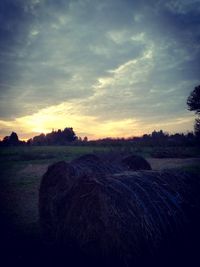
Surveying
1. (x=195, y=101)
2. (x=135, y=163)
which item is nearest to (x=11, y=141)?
(x=195, y=101)

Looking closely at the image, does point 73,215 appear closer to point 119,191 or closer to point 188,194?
point 119,191

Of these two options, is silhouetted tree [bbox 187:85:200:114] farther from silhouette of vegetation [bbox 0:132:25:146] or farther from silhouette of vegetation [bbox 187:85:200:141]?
silhouette of vegetation [bbox 0:132:25:146]

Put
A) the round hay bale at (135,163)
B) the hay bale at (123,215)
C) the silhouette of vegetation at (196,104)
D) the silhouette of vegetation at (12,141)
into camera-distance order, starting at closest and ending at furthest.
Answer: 1. the hay bale at (123,215)
2. the round hay bale at (135,163)
3. the silhouette of vegetation at (196,104)
4. the silhouette of vegetation at (12,141)

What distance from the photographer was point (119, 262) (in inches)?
228

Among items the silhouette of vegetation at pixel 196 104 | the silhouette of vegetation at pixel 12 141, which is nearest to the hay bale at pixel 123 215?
the silhouette of vegetation at pixel 196 104

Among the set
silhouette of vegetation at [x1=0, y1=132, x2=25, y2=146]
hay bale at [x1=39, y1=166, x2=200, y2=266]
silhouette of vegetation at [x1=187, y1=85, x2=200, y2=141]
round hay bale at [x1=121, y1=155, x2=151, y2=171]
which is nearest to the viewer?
hay bale at [x1=39, y1=166, x2=200, y2=266]

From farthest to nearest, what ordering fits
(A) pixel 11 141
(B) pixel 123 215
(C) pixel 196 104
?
(A) pixel 11 141 < (C) pixel 196 104 < (B) pixel 123 215

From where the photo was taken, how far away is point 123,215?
5.88 metres

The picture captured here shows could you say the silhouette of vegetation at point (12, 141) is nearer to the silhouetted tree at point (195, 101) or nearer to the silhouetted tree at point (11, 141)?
the silhouetted tree at point (11, 141)

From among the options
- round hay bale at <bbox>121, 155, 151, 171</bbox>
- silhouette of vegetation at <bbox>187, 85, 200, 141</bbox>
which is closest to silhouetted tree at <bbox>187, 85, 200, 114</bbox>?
silhouette of vegetation at <bbox>187, 85, 200, 141</bbox>

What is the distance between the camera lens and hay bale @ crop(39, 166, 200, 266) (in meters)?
5.82

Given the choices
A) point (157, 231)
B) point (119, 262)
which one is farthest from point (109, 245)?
point (157, 231)

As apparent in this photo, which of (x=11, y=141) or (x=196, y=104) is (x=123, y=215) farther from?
(x=11, y=141)

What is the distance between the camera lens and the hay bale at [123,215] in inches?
229
